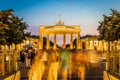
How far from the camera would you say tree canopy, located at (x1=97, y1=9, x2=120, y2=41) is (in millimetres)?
55219

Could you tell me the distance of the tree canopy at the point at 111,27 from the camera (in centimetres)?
5522

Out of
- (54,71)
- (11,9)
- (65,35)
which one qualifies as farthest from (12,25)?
(65,35)

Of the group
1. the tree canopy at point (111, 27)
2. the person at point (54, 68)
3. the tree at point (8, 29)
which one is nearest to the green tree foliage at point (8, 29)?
the tree at point (8, 29)

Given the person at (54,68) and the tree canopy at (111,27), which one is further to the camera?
the tree canopy at (111,27)

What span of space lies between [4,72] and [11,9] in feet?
126

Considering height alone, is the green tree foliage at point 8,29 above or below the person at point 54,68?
above

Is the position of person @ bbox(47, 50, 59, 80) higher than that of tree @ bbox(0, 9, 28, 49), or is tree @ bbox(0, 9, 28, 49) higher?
tree @ bbox(0, 9, 28, 49)

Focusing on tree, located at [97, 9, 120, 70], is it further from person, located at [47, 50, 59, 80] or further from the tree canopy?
person, located at [47, 50, 59, 80]

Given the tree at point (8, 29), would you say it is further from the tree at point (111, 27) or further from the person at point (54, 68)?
A: the person at point (54, 68)

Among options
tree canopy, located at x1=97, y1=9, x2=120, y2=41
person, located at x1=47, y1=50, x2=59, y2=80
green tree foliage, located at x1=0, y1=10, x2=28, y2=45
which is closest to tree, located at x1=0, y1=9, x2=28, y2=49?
green tree foliage, located at x1=0, y1=10, x2=28, y2=45

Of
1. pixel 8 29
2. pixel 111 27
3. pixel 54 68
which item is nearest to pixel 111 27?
pixel 111 27

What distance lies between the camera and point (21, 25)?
67688 mm

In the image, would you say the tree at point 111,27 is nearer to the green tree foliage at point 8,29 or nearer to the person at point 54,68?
the green tree foliage at point 8,29

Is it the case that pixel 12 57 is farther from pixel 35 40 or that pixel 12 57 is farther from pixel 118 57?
pixel 35 40
